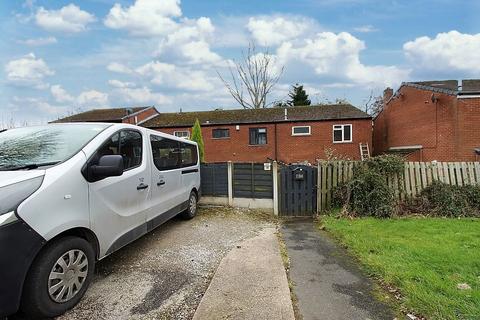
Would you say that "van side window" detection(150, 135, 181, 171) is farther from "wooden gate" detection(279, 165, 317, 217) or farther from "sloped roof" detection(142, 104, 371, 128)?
"sloped roof" detection(142, 104, 371, 128)

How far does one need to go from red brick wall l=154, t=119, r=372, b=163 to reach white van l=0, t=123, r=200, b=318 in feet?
63.7

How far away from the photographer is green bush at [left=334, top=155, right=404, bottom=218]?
7.82m

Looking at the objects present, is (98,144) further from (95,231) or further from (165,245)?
(165,245)

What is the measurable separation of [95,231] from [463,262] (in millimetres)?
4655

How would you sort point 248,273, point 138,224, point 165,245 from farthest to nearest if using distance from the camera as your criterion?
1. point 165,245
2. point 138,224
3. point 248,273

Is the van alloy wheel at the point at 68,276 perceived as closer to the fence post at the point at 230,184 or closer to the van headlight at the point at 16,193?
the van headlight at the point at 16,193

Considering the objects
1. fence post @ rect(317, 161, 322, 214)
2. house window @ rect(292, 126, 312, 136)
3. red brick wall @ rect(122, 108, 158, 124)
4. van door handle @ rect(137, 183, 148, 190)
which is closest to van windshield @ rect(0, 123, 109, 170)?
van door handle @ rect(137, 183, 148, 190)

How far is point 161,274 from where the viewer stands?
4215 millimetres

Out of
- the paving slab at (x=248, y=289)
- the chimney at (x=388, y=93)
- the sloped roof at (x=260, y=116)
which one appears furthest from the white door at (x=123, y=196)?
the chimney at (x=388, y=93)

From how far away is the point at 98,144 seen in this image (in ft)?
12.7

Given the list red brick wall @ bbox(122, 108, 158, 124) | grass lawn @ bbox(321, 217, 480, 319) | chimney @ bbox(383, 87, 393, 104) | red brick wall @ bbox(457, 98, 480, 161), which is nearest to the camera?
grass lawn @ bbox(321, 217, 480, 319)

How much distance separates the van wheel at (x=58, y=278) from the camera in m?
2.85

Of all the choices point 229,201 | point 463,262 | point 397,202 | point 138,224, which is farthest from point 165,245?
point 397,202

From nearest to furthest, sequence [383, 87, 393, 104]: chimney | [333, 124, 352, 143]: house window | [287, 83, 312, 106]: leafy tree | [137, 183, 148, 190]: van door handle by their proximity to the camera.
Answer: [137, 183, 148, 190]: van door handle < [333, 124, 352, 143]: house window < [383, 87, 393, 104]: chimney < [287, 83, 312, 106]: leafy tree
